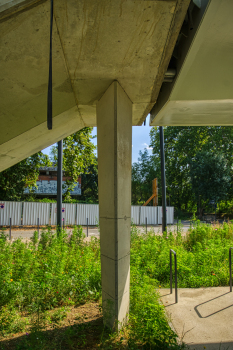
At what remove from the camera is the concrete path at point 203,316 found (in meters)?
3.23

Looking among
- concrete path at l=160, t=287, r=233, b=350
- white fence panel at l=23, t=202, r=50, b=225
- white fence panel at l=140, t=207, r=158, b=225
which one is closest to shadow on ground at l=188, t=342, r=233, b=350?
concrete path at l=160, t=287, r=233, b=350

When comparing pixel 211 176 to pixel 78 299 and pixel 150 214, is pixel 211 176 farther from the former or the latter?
pixel 78 299

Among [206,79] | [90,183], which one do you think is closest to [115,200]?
[206,79]

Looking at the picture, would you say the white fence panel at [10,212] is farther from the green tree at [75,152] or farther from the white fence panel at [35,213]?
the green tree at [75,152]

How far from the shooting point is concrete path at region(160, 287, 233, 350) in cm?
323

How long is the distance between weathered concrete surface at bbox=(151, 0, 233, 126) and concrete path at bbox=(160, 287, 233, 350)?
3.26 meters

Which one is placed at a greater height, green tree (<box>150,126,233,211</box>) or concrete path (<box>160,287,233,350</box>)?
green tree (<box>150,126,233,211</box>)

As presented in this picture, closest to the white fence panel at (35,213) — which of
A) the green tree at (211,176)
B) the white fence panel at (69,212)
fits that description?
the white fence panel at (69,212)

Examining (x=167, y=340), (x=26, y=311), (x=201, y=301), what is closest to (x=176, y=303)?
(x=201, y=301)

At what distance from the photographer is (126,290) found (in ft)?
11.6

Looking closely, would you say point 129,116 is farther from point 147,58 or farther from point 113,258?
point 113,258

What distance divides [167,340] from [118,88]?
3.17 m

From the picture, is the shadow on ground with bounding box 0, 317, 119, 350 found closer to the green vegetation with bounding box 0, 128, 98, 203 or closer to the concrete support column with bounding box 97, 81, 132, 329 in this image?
the concrete support column with bounding box 97, 81, 132, 329

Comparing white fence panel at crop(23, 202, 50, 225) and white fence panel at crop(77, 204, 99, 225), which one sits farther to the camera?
white fence panel at crop(77, 204, 99, 225)
